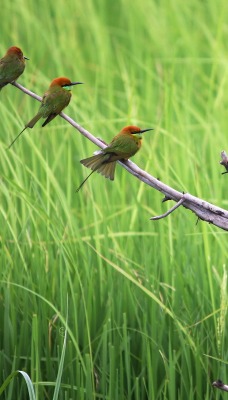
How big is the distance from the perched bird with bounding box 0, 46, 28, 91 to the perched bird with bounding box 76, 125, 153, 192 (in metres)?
0.27

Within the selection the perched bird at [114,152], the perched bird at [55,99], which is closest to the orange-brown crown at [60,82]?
the perched bird at [55,99]

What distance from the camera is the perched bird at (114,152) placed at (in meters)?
1.78

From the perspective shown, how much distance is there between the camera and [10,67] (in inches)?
75.1

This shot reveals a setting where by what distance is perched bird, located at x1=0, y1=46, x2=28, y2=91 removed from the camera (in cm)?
188

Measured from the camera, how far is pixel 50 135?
160 inches

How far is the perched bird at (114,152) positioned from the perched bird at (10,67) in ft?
0.89

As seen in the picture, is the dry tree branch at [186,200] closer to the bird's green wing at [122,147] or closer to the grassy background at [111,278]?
the bird's green wing at [122,147]

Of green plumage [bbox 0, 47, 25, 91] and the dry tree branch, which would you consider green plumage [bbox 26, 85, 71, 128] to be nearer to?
green plumage [bbox 0, 47, 25, 91]

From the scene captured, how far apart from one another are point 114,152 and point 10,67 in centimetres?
34

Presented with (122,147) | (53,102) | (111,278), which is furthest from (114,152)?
(111,278)

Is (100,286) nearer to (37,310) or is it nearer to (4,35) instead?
(37,310)

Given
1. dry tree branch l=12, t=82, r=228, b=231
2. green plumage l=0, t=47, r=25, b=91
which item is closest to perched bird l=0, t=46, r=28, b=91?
green plumage l=0, t=47, r=25, b=91

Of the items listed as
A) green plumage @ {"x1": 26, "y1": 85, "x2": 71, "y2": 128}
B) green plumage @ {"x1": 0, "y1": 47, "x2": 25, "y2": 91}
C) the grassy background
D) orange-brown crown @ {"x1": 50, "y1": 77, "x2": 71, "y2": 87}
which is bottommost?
the grassy background

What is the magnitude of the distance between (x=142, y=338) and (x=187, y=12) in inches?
140
